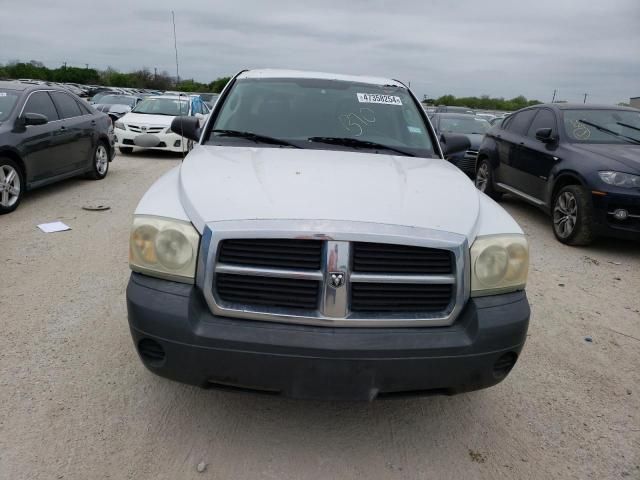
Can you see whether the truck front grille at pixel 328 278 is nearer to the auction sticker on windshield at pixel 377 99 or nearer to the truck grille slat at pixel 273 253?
the truck grille slat at pixel 273 253

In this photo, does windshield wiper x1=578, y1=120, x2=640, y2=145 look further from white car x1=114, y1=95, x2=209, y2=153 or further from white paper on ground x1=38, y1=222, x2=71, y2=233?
white car x1=114, y1=95, x2=209, y2=153

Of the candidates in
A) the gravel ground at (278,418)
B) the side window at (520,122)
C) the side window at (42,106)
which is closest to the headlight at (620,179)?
the side window at (520,122)

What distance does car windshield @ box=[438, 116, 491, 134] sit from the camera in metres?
11.8

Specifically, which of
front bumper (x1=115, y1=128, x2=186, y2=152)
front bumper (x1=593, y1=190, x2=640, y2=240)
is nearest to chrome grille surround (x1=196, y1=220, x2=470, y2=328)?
front bumper (x1=593, y1=190, x2=640, y2=240)

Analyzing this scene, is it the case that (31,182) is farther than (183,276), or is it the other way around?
(31,182)

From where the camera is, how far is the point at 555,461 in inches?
100

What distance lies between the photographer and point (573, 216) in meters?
6.21

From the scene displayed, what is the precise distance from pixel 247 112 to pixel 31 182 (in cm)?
475

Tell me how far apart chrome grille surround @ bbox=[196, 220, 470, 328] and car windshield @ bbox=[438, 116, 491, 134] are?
10.1 m

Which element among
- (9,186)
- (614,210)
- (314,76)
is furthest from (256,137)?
(9,186)

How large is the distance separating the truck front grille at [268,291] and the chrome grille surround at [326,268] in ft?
0.09

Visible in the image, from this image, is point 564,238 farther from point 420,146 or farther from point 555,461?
point 555,461

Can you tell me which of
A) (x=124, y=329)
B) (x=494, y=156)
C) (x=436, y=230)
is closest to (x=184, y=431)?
(x=124, y=329)

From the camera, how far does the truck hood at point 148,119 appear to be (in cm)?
1262
